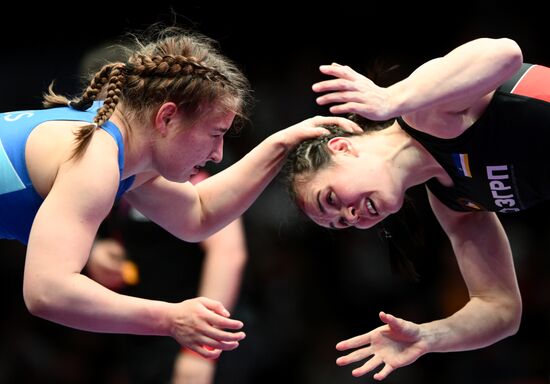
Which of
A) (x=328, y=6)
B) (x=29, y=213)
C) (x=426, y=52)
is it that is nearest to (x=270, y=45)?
(x=328, y=6)

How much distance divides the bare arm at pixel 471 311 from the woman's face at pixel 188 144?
607mm

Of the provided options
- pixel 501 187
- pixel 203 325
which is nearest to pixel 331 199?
pixel 501 187

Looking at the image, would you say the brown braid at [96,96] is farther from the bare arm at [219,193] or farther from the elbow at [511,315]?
the elbow at [511,315]

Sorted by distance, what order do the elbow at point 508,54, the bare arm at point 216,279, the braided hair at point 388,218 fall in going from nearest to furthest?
1. the elbow at point 508,54
2. the braided hair at point 388,218
3. the bare arm at point 216,279

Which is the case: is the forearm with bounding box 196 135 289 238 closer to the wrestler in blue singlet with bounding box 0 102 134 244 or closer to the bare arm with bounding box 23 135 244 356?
the wrestler in blue singlet with bounding box 0 102 134 244

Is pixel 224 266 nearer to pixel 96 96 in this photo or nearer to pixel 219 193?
pixel 219 193

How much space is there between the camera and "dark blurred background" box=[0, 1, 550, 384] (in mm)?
4031

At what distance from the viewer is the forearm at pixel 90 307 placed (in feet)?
5.55

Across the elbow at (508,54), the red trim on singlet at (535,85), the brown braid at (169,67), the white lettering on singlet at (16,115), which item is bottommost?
the red trim on singlet at (535,85)

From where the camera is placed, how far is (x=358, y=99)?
1.98 metres

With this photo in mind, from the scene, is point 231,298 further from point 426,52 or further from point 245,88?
point 426,52

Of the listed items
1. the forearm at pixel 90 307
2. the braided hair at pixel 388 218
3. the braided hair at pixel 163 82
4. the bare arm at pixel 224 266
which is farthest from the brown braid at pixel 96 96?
the bare arm at pixel 224 266

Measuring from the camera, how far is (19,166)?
189cm

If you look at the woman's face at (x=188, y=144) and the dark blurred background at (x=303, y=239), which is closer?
the woman's face at (x=188, y=144)
